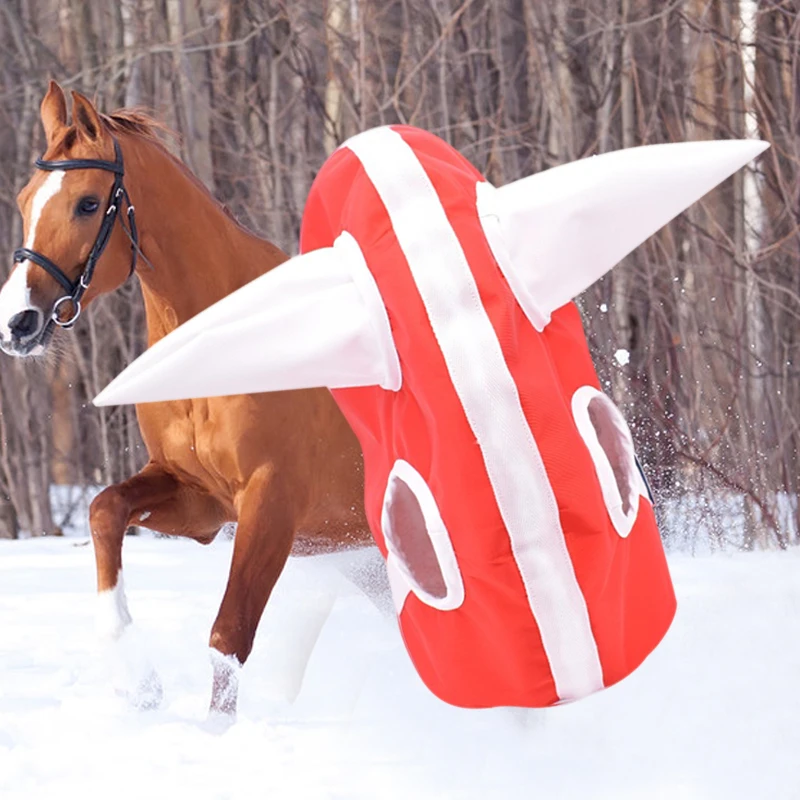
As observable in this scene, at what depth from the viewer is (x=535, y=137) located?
8.03m

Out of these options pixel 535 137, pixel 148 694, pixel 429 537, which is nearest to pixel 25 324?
pixel 148 694

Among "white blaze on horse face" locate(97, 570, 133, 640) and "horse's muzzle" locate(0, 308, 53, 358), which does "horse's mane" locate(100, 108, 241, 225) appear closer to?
"horse's muzzle" locate(0, 308, 53, 358)

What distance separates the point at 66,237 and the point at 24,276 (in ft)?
0.47

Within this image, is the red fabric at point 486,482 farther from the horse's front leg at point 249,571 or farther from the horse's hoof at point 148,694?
the horse's hoof at point 148,694

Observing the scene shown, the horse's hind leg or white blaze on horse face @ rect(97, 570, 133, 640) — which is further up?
the horse's hind leg

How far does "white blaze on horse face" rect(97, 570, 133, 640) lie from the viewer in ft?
10.7

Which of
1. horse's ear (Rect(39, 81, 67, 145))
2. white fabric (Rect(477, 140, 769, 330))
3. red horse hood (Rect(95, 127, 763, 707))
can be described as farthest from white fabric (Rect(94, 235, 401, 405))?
horse's ear (Rect(39, 81, 67, 145))

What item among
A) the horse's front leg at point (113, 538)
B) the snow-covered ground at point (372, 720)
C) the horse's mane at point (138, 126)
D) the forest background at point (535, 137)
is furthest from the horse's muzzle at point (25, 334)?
the forest background at point (535, 137)

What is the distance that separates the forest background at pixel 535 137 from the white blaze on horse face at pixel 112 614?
10.3 ft

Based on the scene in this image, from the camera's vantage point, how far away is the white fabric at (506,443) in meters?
2.15

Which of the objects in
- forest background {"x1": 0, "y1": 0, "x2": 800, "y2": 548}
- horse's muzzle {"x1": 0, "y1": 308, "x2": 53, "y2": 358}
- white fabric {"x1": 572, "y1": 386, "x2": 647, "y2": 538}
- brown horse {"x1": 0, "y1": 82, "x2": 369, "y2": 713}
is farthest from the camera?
forest background {"x1": 0, "y1": 0, "x2": 800, "y2": 548}

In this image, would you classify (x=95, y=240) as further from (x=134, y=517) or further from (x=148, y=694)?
(x=148, y=694)

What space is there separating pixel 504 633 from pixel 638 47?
21.5 ft

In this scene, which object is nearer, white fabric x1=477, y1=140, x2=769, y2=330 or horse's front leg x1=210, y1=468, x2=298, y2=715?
white fabric x1=477, y1=140, x2=769, y2=330
